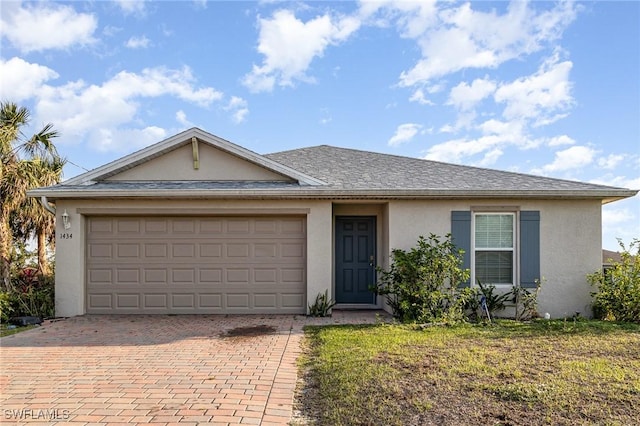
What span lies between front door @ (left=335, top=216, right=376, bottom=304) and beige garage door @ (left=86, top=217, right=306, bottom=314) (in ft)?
4.07

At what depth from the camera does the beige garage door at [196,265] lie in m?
9.34

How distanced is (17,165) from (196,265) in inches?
259

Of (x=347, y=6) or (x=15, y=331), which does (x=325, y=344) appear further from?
(x=347, y=6)

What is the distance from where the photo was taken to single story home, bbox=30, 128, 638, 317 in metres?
9.14

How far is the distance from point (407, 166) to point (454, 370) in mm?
6895

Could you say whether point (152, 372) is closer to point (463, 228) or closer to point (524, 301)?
point (463, 228)

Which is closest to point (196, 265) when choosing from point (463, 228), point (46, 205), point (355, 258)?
point (46, 205)

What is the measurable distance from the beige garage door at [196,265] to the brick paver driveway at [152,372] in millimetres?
956

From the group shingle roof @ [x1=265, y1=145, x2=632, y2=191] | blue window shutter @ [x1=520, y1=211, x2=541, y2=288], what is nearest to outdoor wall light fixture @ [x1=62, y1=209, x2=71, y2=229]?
shingle roof @ [x1=265, y1=145, x2=632, y2=191]

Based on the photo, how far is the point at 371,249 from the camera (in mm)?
10250

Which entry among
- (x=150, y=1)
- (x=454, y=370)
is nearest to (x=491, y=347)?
(x=454, y=370)

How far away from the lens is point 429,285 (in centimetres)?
829

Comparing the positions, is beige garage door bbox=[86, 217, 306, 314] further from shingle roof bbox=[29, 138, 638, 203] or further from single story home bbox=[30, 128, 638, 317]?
shingle roof bbox=[29, 138, 638, 203]

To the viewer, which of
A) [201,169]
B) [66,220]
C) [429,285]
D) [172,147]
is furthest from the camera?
[201,169]
